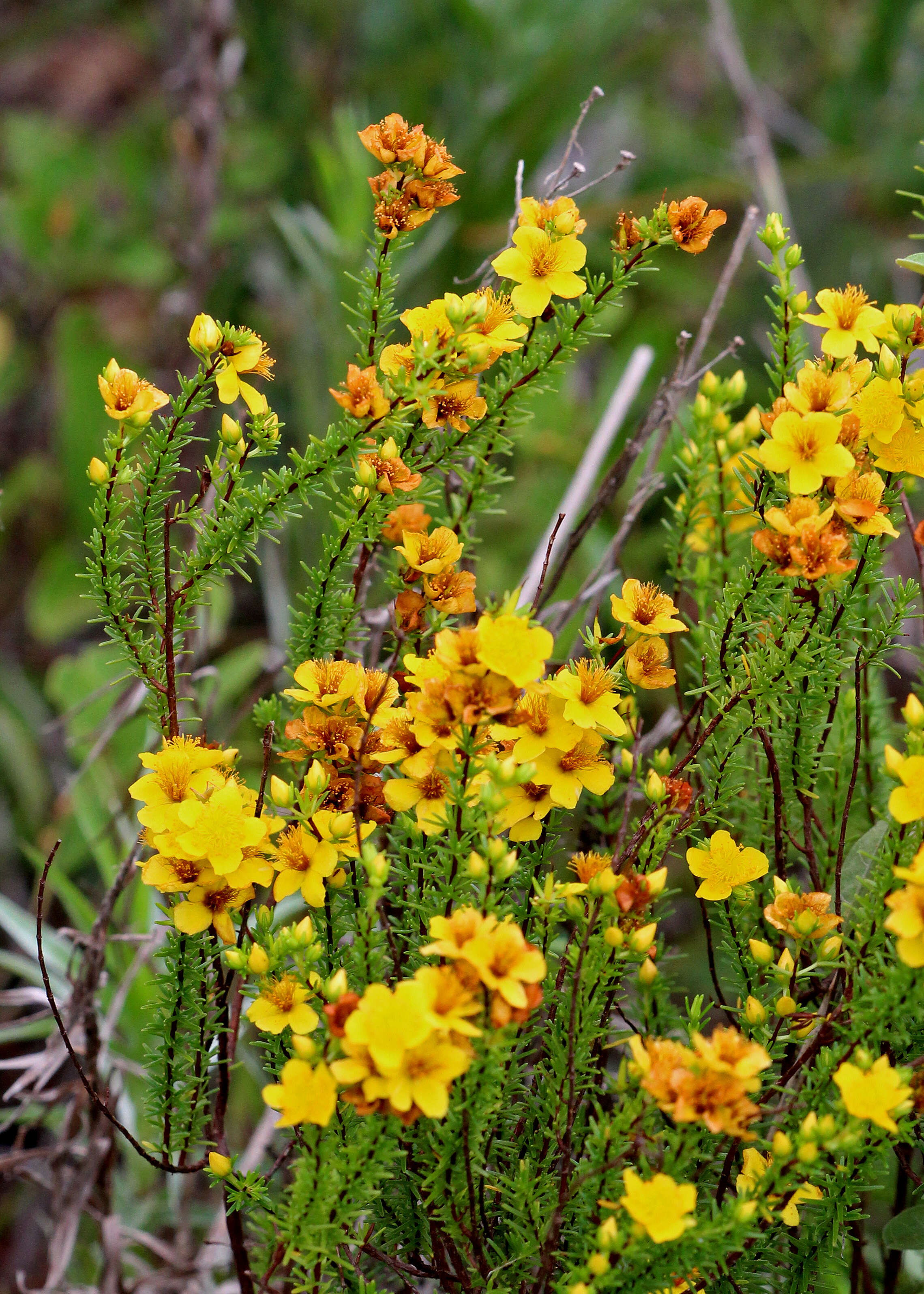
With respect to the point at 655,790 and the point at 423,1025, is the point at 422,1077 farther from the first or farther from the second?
the point at 655,790

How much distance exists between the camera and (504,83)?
2.34 m

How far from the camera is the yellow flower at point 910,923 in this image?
0.49 m

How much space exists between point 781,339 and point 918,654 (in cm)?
23

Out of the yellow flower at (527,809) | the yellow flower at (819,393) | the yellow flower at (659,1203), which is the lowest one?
the yellow flower at (659,1203)

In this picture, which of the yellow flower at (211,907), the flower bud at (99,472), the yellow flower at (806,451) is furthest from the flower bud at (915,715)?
the yellow flower at (211,907)

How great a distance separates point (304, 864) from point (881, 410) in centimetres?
40

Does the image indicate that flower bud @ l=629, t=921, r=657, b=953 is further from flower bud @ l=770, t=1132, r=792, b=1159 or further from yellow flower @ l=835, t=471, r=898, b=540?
yellow flower @ l=835, t=471, r=898, b=540

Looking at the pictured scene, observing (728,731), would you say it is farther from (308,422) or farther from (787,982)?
(308,422)

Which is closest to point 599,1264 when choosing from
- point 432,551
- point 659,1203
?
point 659,1203

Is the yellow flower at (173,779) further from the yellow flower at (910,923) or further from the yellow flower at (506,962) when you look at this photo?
the yellow flower at (910,923)

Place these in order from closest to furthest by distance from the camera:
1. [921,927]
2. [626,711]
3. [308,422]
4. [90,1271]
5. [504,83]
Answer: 1. [921,927]
2. [626,711]
3. [90,1271]
4. [308,422]
5. [504,83]

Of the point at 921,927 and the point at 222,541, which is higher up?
the point at 222,541

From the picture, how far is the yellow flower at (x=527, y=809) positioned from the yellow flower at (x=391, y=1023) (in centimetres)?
14

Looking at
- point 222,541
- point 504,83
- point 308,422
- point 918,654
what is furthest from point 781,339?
point 504,83
